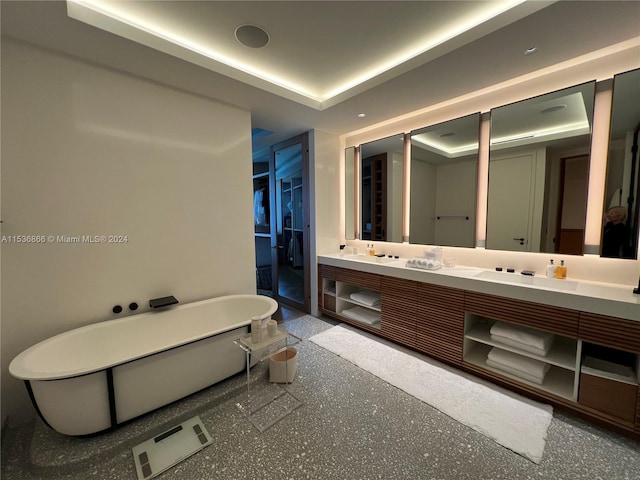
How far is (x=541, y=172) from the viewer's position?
88.3 inches

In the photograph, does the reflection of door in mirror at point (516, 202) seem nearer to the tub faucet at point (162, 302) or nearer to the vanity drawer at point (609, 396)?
the vanity drawer at point (609, 396)

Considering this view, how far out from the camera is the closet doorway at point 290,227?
3676 millimetres

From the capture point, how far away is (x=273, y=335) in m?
2.05

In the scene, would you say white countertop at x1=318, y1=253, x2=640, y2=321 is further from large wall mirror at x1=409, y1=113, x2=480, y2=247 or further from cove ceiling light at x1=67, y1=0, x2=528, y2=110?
cove ceiling light at x1=67, y1=0, x2=528, y2=110

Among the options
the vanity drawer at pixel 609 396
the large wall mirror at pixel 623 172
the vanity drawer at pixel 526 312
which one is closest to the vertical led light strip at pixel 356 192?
the vanity drawer at pixel 526 312

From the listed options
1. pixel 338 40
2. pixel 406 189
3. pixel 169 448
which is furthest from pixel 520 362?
pixel 338 40

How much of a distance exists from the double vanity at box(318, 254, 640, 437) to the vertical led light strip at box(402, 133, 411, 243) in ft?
2.37

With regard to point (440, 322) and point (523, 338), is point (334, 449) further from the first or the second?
point (523, 338)

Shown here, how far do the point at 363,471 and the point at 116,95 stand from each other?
10.5ft

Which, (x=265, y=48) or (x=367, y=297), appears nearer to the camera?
(x=265, y=48)

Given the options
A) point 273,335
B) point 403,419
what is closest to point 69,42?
point 273,335

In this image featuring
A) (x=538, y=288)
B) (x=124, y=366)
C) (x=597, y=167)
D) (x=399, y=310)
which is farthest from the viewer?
(x=399, y=310)

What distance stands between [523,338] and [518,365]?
0.77 ft

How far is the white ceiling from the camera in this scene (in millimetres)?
1529
